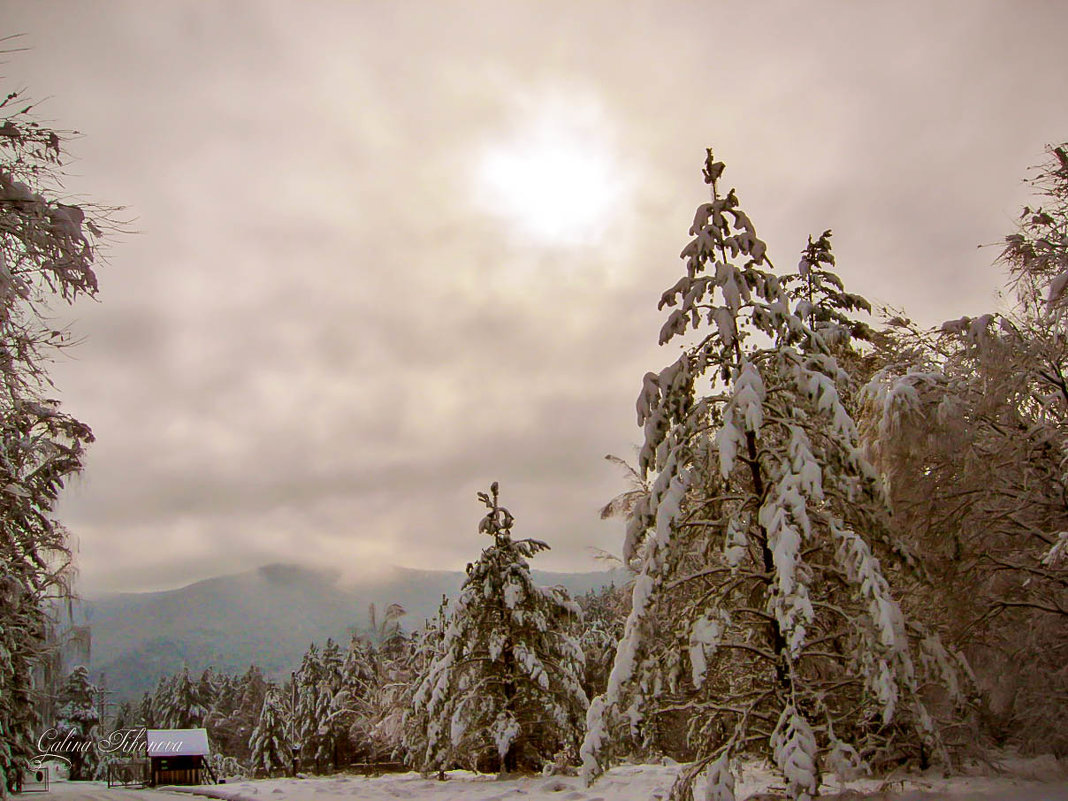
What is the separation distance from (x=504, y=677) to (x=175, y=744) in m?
33.6

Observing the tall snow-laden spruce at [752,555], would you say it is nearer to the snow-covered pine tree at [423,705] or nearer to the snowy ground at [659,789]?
the snowy ground at [659,789]

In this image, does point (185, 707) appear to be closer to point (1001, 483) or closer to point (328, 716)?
point (328, 716)

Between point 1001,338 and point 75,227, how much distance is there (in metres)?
14.1

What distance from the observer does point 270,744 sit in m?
61.6

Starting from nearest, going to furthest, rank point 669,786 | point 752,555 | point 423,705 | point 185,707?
point 752,555
point 669,786
point 423,705
point 185,707

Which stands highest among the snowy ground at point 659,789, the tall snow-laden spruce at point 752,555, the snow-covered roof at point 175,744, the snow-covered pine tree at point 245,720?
the tall snow-laden spruce at point 752,555

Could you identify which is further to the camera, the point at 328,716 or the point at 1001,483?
the point at 328,716

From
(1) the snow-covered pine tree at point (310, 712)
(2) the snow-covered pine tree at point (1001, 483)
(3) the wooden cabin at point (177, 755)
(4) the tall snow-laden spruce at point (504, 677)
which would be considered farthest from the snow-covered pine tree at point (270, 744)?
(2) the snow-covered pine tree at point (1001, 483)

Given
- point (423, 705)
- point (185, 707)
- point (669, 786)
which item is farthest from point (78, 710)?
point (669, 786)

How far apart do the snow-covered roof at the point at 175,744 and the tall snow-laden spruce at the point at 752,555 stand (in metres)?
43.1

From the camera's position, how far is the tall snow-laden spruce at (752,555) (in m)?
9.90

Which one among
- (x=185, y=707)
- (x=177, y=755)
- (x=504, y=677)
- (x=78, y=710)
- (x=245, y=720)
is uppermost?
(x=504, y=677)

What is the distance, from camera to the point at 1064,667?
1198 centimetres

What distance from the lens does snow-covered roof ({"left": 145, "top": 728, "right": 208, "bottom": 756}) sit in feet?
148
